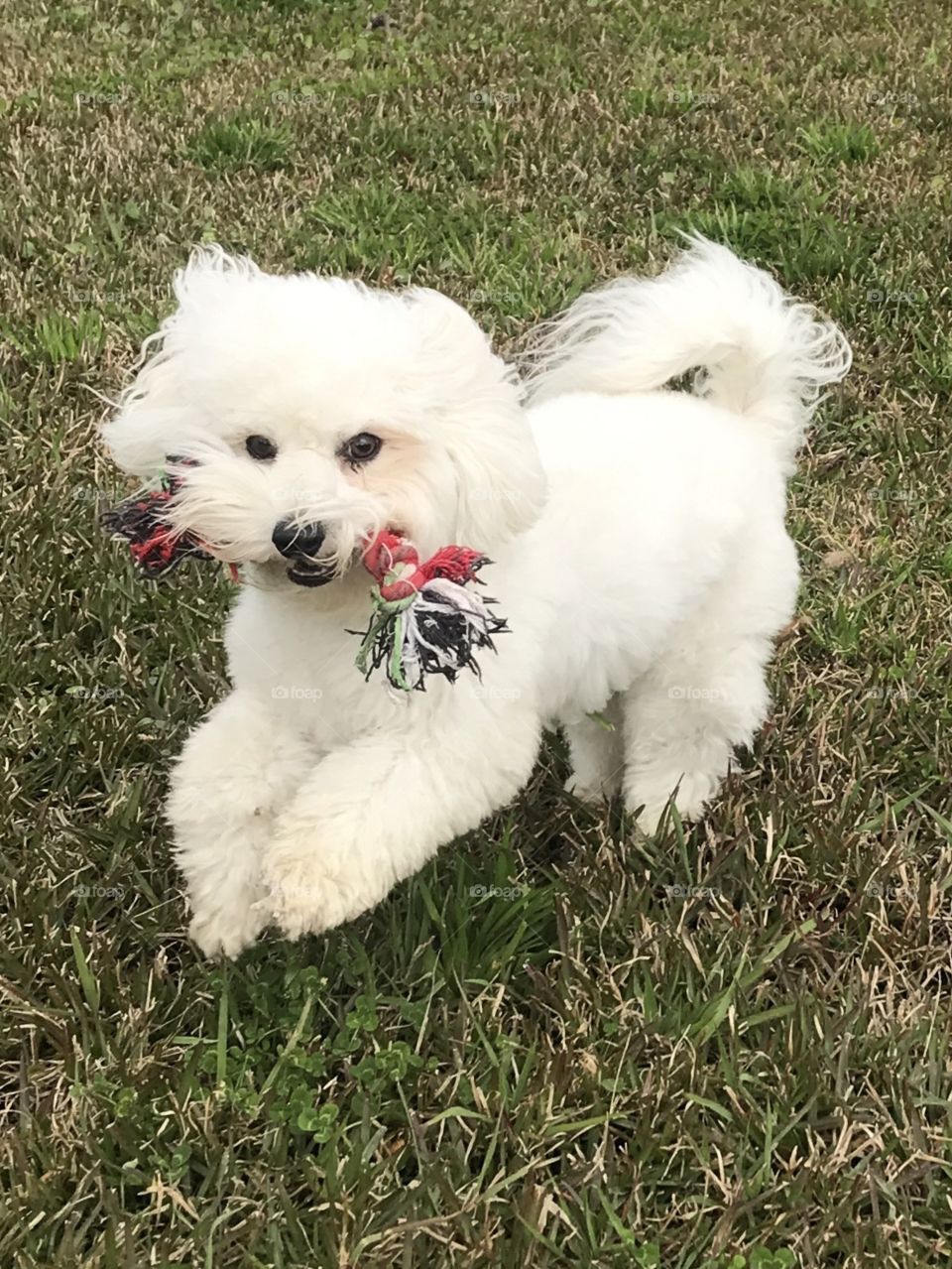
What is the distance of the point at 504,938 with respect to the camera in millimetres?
2402

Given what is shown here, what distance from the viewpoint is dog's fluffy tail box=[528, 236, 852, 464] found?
2674 millimetres

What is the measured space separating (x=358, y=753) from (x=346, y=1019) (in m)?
0.57

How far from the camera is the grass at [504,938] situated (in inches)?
77.0

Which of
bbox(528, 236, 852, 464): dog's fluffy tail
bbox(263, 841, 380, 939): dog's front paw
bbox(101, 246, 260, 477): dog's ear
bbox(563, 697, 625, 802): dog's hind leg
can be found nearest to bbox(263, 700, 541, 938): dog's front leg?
bbox(263, 841, 380, 939): dog's front paw

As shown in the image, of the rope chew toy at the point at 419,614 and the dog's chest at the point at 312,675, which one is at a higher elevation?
the rope chew toy at the point at 419,614

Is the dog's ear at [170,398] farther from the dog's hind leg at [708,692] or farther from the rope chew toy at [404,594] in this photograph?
the dog's hind leg at [708,692]

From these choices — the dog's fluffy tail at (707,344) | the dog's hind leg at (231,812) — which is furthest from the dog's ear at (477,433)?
the dog's fluffy tail at (707,344)

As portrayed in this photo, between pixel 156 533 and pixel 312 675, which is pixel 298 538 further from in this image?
pixel 312 675

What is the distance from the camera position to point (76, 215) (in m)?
4.96

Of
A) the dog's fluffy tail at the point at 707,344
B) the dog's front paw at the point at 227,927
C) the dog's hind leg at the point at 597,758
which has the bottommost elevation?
the dog's hind leg at the point at 597,758

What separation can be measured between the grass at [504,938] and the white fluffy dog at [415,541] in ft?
0.94

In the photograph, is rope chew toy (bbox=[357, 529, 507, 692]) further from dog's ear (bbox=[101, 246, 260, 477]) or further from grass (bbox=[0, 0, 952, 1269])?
grass (bbox=[0, 0, 952, 1269])

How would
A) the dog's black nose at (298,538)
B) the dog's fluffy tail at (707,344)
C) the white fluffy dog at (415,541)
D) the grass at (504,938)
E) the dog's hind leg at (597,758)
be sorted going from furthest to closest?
the dog's hind leg at (597,758) → the dog's fluffy tail at (707,344) → the grass at (504,938) → the white fluffy dog at (415,541) → the dog's black nose at (298,538)

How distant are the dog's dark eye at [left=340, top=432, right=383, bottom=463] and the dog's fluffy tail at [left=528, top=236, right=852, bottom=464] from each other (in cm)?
97
